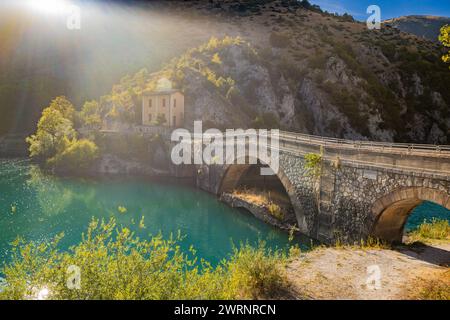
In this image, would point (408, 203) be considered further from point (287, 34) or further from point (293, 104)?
point (287, 34)

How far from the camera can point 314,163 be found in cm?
2377

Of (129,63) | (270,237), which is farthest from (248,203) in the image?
(129,63)

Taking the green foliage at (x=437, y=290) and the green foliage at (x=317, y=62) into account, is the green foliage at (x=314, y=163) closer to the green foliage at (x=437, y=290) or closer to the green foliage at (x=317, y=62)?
the green foliage at (x=437, y=290)

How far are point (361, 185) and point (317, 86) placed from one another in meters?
57.9

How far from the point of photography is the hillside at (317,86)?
6444 centimetres

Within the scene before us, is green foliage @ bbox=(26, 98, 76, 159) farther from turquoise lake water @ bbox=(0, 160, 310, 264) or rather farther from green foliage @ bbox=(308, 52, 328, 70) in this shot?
green foliage @ bbox=(308, 52, 328, 70)

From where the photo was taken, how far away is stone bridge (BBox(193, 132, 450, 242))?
1667cm

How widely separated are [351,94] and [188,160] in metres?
43.7

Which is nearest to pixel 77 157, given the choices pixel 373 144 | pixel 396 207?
pixel 373 144

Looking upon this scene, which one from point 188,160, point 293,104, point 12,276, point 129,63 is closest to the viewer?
point 12,276

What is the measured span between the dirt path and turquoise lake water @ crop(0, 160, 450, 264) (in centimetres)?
523

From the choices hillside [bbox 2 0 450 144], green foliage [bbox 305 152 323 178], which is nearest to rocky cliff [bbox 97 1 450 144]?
hillside [bbox 2 0 450 144]
